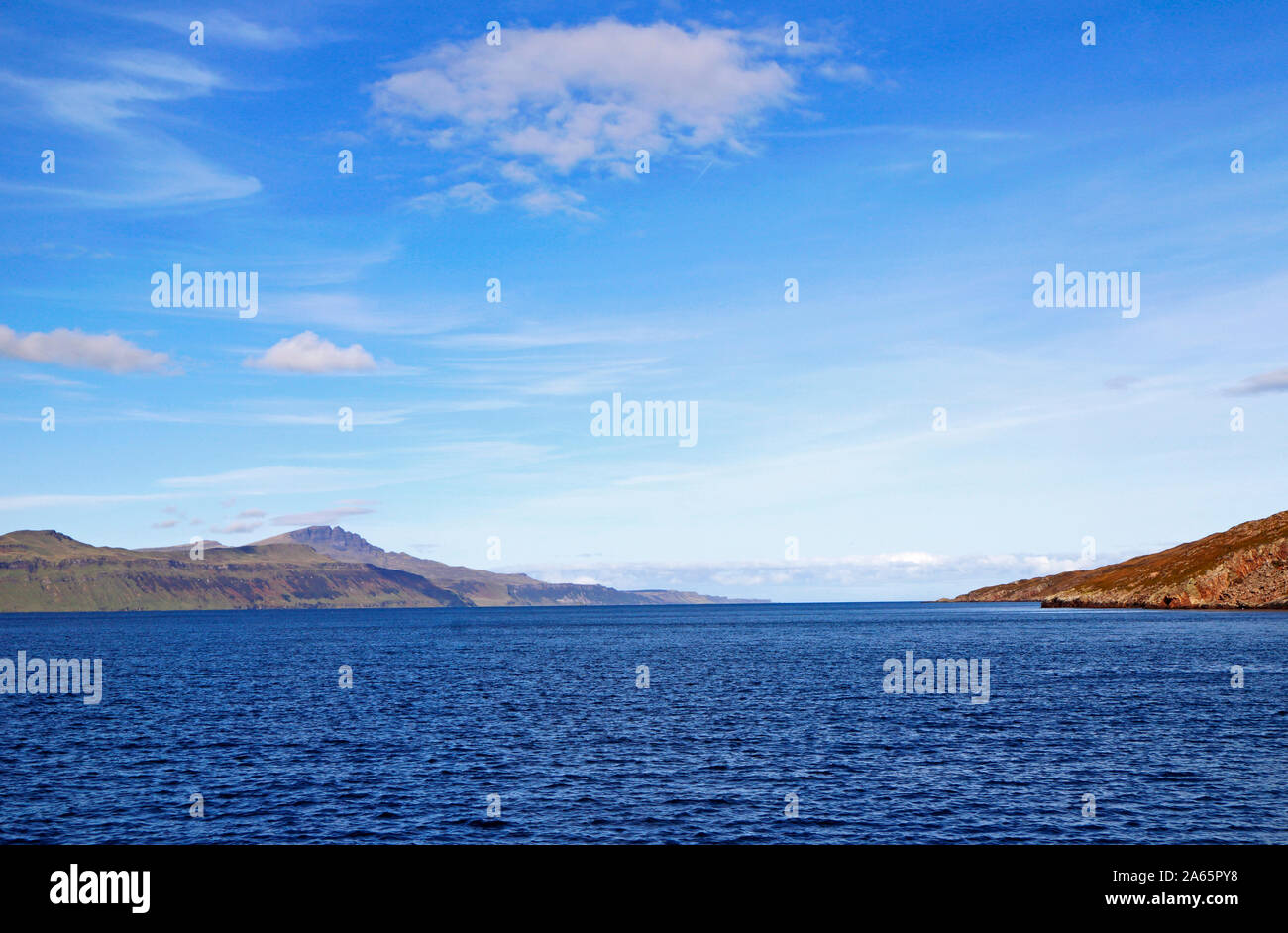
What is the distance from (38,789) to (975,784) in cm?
5076

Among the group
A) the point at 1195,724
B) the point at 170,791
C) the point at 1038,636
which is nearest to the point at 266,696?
A: the point at 170,791

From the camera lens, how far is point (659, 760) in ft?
181

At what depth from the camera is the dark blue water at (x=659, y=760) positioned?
4038 cm

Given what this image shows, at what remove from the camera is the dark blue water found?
40.4m

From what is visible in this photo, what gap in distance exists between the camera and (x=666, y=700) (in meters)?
85.8
